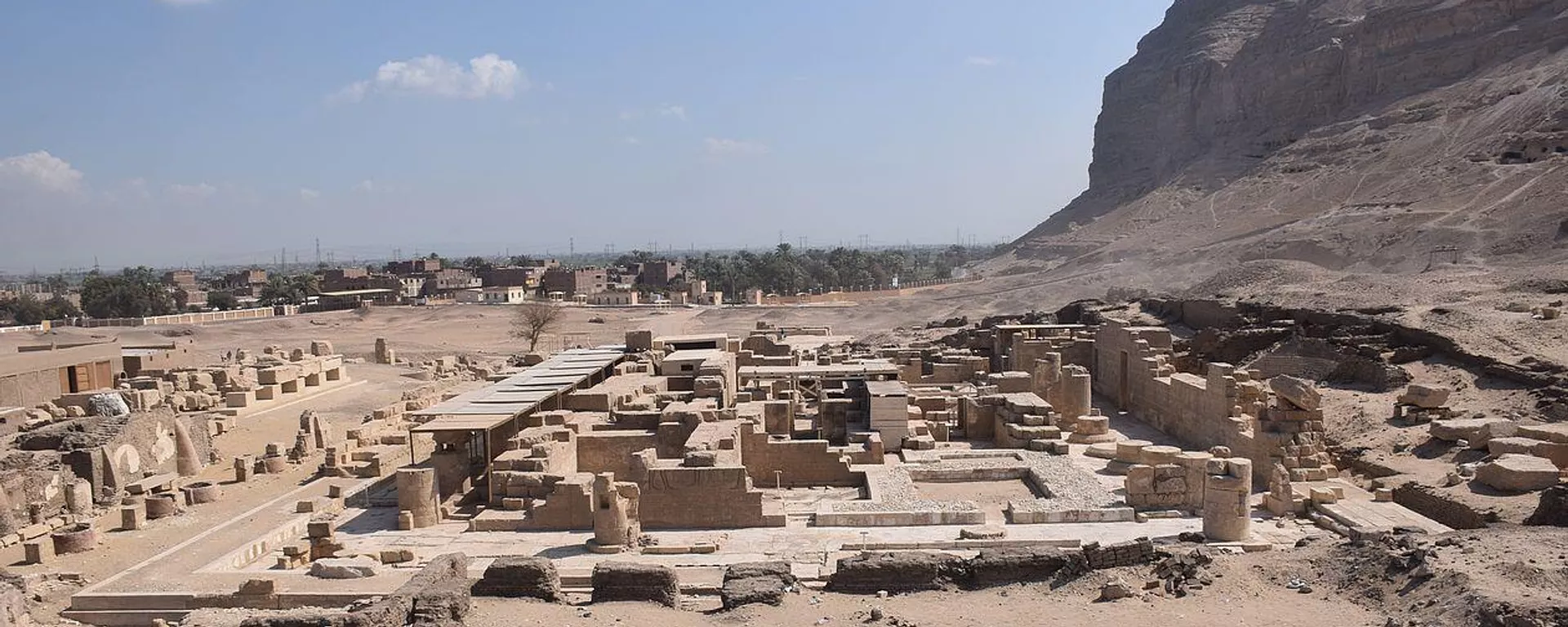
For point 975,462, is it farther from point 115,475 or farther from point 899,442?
point 115,475

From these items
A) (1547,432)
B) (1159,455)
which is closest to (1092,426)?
(1159,455)

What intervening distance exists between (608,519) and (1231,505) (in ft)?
28.2

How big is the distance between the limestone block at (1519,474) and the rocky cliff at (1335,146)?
26110 mm

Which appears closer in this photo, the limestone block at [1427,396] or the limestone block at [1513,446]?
the limestone block at [1513,446]

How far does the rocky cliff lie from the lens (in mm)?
44844

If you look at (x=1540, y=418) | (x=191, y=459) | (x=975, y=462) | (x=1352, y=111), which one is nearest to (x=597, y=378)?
(x=191, y=459)

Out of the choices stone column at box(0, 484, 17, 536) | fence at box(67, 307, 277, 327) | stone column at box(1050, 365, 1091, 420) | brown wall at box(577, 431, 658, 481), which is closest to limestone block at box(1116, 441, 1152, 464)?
stone column at box(1050, 365, 1091, 420)

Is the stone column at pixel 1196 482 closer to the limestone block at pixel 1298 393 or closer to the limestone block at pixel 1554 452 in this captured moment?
→ the limestone block at pixel 1298 393

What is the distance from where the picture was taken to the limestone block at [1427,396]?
19375mm

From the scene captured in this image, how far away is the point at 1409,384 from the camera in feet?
68.1

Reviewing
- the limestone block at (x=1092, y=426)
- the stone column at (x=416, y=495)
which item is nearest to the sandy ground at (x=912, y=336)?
the stone column at (x=416, y=495)

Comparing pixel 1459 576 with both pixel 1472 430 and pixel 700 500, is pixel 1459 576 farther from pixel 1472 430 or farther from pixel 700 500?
pixel 1472 430

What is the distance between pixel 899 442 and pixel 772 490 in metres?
3.68

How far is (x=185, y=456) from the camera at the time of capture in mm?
21750
